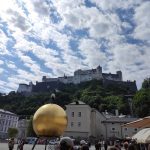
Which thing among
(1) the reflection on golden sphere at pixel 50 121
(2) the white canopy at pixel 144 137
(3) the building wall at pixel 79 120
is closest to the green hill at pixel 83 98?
(3) the building wall at pixel 79 120

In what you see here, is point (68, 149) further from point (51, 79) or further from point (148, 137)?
point (51, 79)

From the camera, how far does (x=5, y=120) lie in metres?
131

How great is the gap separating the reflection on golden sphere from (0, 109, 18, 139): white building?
122m

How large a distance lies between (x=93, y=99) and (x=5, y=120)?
139 ft

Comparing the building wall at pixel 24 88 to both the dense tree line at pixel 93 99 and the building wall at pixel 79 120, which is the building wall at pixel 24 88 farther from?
the building wall at pixel 79 120

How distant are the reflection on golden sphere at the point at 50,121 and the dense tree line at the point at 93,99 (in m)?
73.0

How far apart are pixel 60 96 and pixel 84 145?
372 feet

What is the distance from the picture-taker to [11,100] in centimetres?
15200

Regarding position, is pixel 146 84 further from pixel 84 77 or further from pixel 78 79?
pixel 78 79

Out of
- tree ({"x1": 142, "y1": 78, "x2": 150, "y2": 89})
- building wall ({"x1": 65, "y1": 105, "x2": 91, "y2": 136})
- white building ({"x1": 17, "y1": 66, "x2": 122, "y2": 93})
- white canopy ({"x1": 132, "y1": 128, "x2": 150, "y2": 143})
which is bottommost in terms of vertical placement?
white canopy ({"x1": 132, "y1": 128, "x2": 150, "y2": 143})

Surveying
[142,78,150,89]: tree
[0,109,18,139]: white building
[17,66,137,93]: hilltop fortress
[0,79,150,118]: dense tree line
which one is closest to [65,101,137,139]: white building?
[0,79,150,118]: dense tree line

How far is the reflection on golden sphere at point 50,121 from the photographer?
7.14 metres

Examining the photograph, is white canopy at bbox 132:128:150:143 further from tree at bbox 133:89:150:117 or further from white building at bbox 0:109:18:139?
white building at bbox 0:109:18:139

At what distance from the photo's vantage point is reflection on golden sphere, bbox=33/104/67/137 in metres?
7.14
